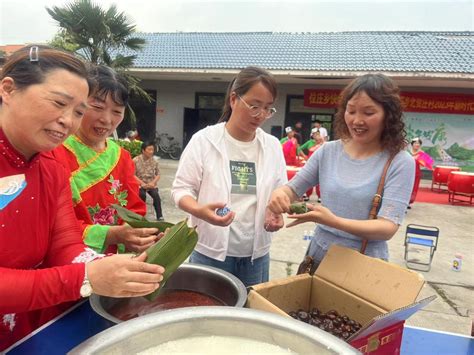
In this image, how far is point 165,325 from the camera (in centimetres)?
75

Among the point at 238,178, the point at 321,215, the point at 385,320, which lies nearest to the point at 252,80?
the point at 238,178

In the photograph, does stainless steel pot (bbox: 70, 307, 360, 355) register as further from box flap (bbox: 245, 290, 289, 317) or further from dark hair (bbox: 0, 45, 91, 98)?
dark hair (bbox: 0, 45, 91, 98)

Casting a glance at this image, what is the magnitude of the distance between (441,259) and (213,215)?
4.19 metres

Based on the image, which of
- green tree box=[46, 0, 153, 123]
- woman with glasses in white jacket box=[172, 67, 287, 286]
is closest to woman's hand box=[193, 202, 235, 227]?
woman with glasses in white jacket box=[172, 67, 287, 286]

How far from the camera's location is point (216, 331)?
792 millimetres

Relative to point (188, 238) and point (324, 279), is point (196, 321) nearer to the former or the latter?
point (188, 238)

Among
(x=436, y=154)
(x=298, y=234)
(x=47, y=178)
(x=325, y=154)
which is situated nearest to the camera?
(x=47, y=178)

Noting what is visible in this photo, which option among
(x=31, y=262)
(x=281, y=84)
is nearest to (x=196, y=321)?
(x=31, y=262)

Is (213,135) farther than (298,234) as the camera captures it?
No

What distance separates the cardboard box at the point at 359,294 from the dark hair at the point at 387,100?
1.71 feet

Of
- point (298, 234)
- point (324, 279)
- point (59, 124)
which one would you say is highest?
point (59, 124)

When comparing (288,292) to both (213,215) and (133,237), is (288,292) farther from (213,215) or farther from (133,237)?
(133,237)

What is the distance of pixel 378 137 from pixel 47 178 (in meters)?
1.23

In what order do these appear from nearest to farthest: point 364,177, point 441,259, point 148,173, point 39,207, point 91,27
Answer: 1. point 39,207
2. point 364,177
3. point 441,259
4. point 148,173
5. point 91,27
